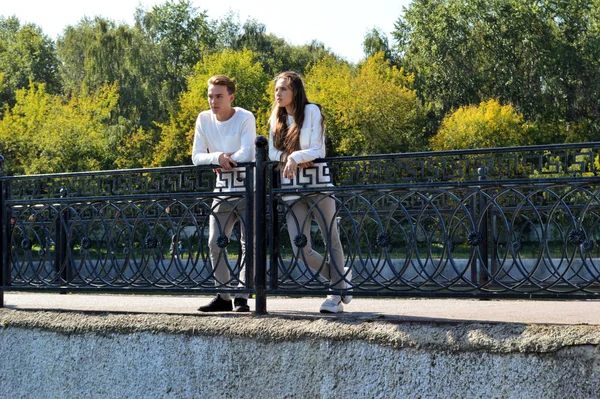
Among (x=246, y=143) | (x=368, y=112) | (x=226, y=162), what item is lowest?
(x=226, y=162)

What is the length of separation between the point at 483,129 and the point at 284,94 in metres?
41.8

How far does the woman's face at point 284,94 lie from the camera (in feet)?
19.5

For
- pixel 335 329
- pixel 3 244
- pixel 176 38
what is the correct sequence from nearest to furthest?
pixel 335 329 < pixel 3 244 < pixel 176 38

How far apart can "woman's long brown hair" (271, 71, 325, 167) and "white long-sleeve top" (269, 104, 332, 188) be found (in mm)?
34

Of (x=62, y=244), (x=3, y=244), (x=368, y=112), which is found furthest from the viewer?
(x=368, y=112)

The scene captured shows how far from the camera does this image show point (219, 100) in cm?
636

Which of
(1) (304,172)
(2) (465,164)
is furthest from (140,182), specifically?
(2) (465,164)

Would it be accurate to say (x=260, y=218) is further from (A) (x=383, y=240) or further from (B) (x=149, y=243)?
(B) (x=149, y=243)

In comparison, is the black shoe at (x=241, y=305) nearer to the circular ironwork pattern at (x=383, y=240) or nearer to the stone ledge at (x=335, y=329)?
the stone ledge at (x=335, y=329)

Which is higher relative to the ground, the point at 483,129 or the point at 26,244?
the point at 483,129

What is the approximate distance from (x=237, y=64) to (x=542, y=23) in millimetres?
17757

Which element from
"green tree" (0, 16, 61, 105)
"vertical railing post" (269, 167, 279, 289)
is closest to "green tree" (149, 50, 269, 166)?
"green tree" (0, 16, 61, 105)

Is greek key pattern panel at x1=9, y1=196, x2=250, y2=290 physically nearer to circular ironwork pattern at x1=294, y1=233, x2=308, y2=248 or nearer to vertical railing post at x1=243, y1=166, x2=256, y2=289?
vertical railing post at x1=243, y1=166, x2=256, y2=289

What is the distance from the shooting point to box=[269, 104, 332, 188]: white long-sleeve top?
5.67 metres
